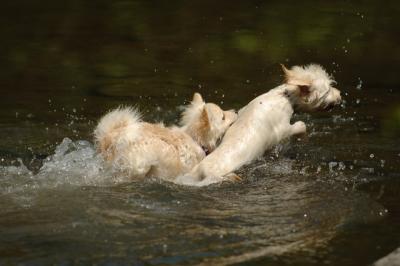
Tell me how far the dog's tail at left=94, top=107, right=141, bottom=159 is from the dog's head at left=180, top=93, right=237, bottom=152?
0.49 m

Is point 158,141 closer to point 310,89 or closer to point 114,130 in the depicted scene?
point 114,130

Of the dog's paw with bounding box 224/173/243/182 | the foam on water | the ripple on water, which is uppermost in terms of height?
the foam on water

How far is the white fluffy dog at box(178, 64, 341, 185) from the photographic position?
6.77 m

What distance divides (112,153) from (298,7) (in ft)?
25.7

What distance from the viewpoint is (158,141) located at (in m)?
6.73

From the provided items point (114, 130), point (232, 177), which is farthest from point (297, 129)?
point (114, 130)

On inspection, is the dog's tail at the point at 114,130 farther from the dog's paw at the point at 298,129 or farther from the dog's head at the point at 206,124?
the dog's paw at the point at 298,129

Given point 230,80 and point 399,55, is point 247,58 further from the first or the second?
point 399,55

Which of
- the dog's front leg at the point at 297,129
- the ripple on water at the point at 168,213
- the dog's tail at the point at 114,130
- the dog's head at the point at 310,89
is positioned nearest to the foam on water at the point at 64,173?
the ripple on water at the point at 168,213

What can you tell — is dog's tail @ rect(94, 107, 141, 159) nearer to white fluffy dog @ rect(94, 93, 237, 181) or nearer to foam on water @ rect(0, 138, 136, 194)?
white fluffy dog @ rect(94, 93, 237, 181)

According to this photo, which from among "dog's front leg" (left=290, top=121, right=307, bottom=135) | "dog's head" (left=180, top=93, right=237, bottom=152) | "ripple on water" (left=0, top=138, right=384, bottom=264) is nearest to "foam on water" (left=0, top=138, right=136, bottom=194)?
"ripple on water" (left=0, top=138, right=384, bottom=264)

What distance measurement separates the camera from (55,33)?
12680 millimetres

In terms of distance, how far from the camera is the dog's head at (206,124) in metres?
7.07

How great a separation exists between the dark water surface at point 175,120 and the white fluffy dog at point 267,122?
166 millimetres
